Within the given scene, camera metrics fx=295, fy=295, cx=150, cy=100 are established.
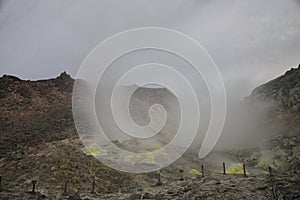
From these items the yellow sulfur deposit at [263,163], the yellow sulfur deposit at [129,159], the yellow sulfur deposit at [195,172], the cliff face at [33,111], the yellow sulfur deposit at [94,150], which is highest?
the cliff face at [33,111]

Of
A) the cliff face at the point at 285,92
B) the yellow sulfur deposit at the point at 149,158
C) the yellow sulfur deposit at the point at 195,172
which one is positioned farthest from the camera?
the cliff face at the point at 285,92

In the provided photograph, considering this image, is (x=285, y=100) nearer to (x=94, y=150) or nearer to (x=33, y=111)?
(x=94, y=150)

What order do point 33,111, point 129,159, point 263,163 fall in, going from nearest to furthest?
point 129,159, point 263,163, point 33,111

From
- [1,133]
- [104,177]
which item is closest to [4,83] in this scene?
[1,133]

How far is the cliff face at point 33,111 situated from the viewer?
42750mm

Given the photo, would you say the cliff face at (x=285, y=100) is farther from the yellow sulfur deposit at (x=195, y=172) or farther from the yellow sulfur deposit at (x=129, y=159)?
the yellow sulfur deposit at (x=129, y=159)

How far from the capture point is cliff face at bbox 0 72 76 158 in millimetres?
42750

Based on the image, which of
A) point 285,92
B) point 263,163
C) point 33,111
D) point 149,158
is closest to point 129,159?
point 149,158

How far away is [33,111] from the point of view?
173 feet

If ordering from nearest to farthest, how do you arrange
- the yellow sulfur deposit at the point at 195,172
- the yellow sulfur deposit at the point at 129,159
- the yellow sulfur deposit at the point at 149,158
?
the yellow sulfur deposit at the point at 129,159 → the yellow sulfur deposit at the point at 195,172 → the yellow sulfur deposit at the point at 149,158

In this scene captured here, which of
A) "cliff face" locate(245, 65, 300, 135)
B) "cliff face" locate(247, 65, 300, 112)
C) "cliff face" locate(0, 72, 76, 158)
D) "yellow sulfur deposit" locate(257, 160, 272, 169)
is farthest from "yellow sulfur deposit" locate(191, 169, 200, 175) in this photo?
"cliff face" locate(247, 65, 300, 112)

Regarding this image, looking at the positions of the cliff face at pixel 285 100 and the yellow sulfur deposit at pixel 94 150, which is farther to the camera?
the cliff face at pixel 285 100

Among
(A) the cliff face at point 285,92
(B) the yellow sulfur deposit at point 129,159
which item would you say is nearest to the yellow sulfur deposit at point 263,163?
(A) the cliff face at point 285,92

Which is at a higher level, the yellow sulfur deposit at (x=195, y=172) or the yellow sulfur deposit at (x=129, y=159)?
the yellow sulfur deposit at (x=129, y=159)
